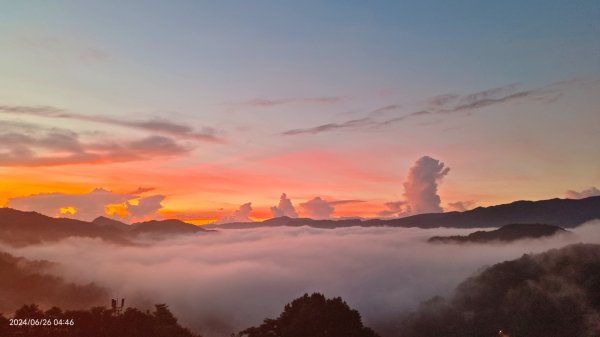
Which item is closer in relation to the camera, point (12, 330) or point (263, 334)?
point (12, 330)

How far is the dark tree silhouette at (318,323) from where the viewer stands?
74.1 metres

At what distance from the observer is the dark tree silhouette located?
74.1 m

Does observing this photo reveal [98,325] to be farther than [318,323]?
Yes

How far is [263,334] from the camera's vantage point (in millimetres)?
76812

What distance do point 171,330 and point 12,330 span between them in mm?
24790

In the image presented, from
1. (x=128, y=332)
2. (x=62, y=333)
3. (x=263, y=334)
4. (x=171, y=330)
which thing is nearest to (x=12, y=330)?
(x=62, y=333)

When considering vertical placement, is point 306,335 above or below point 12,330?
below

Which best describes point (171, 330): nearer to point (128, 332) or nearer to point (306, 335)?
point (128, 332)

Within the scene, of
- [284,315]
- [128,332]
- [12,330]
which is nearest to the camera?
[12,330]

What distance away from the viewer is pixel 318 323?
74125 mm

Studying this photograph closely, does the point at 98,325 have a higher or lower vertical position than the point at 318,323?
higher

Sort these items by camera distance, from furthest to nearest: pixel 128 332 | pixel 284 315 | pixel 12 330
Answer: pixel 284 315 → pixel 128 332 → pixel 12 330

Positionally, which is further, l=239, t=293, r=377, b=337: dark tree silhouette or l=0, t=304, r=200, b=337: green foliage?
l=239, t=293, r=377, b=337: dark tree silhouette

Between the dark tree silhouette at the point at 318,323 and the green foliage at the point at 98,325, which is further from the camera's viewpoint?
the dark tree silhouette at the point at 318,323
